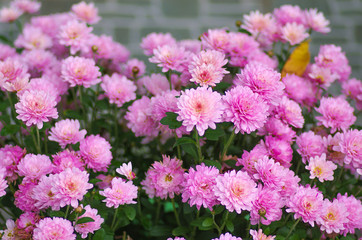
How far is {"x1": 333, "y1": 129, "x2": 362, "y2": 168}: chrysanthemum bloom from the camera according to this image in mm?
915

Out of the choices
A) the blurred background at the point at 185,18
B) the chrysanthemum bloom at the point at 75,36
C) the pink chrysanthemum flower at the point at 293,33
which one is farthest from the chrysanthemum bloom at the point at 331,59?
the blurred background at the point at 185,18

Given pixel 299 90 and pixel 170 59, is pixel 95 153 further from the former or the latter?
pixel 299 90

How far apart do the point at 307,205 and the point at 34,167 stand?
554 mm

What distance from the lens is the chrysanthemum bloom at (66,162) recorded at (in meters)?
0.88

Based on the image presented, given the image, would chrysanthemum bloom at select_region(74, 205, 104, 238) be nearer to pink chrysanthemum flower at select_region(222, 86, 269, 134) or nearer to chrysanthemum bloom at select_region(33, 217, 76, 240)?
chrysanthemum bloom at select_region(33, 217, 76, 240)

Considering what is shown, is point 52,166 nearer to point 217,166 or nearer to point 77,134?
point 77,134

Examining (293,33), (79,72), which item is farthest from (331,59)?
(79,72)

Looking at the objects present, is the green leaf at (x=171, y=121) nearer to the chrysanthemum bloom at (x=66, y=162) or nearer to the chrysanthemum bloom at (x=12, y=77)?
the chrysanthemum bloom at (x=66, y=162)

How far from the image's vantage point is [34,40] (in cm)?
130

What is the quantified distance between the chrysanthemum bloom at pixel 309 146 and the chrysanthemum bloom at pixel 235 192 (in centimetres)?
23

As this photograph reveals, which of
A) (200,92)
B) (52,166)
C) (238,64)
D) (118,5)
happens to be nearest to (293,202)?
(200,92)

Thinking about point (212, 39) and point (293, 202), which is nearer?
point (293, 202)

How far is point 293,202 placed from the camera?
33.3 inches

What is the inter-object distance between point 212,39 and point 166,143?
0.94 ft
